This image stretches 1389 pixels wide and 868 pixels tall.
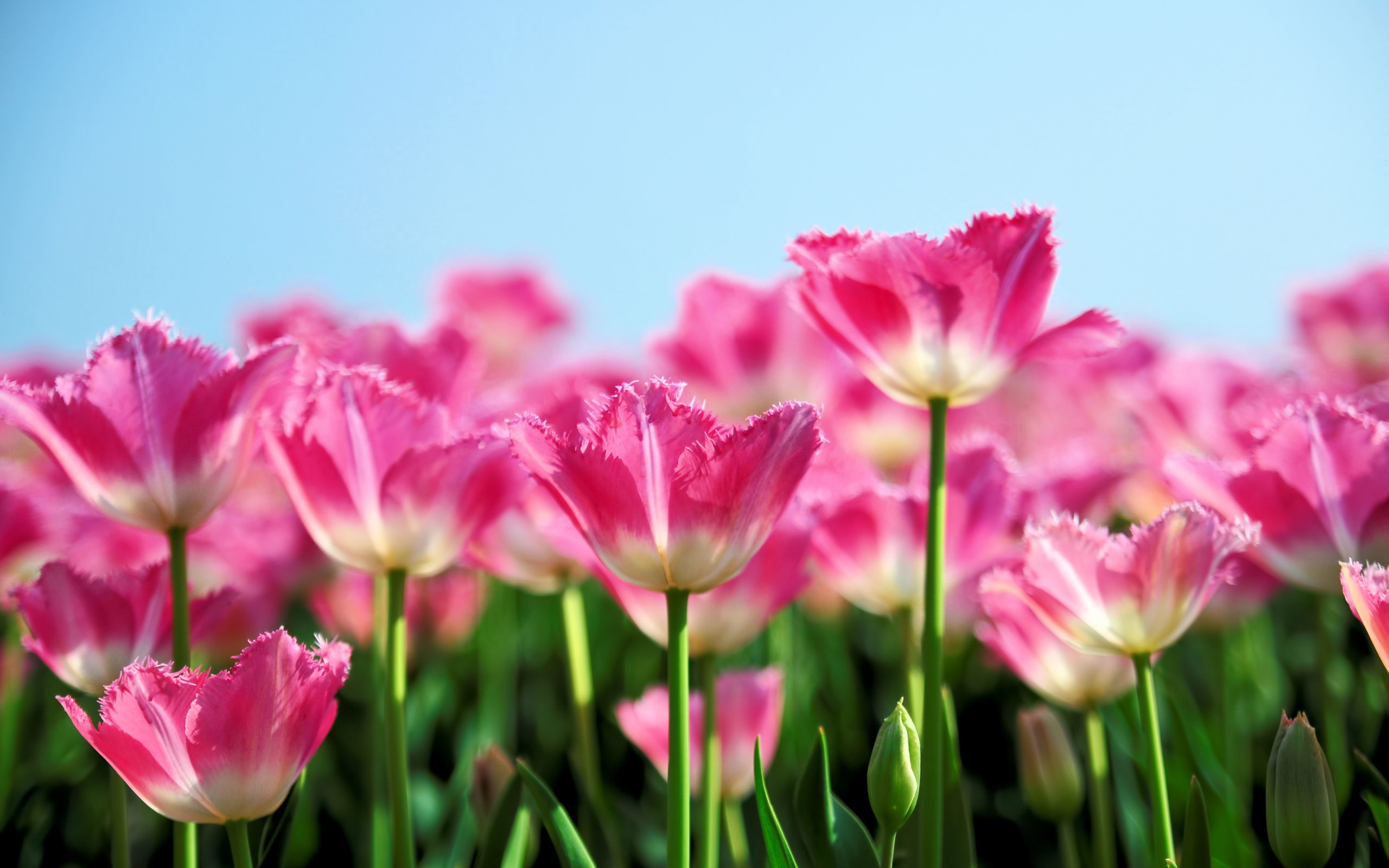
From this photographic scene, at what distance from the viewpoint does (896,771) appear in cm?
54

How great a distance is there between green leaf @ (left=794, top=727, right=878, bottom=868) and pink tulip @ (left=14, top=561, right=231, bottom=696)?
46 cm

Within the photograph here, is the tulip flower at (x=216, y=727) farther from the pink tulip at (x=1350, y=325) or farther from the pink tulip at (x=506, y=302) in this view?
the pink tulip at (x=506, y=302)

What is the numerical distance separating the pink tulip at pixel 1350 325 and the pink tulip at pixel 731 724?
4.32 feet

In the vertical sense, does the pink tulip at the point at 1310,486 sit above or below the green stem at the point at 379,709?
above

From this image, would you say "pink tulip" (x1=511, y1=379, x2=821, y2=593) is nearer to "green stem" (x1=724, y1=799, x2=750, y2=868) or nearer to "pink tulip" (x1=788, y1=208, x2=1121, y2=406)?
"pink tulip" (x1=788, y1=208, x2=1121, y2=406)

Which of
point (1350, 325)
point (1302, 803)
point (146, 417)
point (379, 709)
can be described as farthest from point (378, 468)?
point (1350, 325)

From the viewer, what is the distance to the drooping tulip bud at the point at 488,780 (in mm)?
763

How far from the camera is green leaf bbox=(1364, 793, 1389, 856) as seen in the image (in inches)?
24.7

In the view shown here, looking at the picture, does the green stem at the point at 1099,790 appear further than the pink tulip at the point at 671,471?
Yes

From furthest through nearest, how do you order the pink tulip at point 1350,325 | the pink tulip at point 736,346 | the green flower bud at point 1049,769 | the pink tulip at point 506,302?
the pink tulip at point 506,302 → the pink tulip at point 1350,325 → the pink tulip at point 736,346 → the green flower bud at point 1049,769

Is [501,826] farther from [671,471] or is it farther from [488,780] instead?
[671,471]

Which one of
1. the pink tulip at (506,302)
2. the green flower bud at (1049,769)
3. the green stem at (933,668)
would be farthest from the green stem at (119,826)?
the pink tulip at (506,302)

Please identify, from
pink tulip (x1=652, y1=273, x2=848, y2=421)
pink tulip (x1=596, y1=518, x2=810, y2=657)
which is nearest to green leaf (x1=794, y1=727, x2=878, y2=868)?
pink tulip (x1=596, y1=518, x2=810, y2=657)

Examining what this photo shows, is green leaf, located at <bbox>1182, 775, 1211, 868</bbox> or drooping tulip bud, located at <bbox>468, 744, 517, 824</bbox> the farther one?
Answer: drooping tulip bud, located at <bbox>468, 744, 517, 824</bbox>
